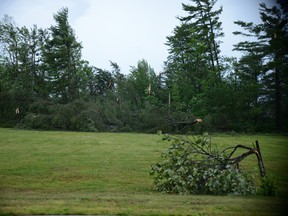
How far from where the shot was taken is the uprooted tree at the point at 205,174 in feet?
28.2

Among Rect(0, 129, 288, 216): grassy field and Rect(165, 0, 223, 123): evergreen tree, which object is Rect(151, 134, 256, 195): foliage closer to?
Rect(0, 129, 288, 216): grassy field

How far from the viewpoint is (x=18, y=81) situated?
39594mm

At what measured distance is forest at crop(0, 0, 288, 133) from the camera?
29641 millimetres

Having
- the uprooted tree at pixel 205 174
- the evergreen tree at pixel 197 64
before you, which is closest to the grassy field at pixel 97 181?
the uprooted tree at pixel 205 174

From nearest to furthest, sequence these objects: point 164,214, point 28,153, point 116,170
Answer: point 164,214
point 116,170
point 28,153

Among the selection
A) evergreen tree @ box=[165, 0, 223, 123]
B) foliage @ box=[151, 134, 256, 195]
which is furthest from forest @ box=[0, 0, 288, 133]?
foliage @ box=[151, 134, 256, 195]

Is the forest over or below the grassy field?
over

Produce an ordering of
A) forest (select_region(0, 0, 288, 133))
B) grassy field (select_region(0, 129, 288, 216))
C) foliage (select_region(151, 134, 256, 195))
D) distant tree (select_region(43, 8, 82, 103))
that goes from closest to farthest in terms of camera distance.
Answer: grassy field (select_region(0, 129, 288, 216)) < foliage (select_region(151, 134, 256, 195)) < forest (select_region(0, 0, 288, 133)) < distant tree (select_region(43, 8, 82, 103))

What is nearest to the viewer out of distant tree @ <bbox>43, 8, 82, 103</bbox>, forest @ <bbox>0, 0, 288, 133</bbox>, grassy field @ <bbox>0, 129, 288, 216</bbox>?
grassy field @ <bbox>0, 129, 288, 216</bbox>

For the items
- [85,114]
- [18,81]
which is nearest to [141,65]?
[18,81]

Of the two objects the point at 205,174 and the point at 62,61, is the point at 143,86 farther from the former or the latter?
the point at 205,174

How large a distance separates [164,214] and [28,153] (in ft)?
39.2

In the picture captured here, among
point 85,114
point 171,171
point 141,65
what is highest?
point 141,65

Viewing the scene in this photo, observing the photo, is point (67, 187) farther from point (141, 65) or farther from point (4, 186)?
point (141, 65)
